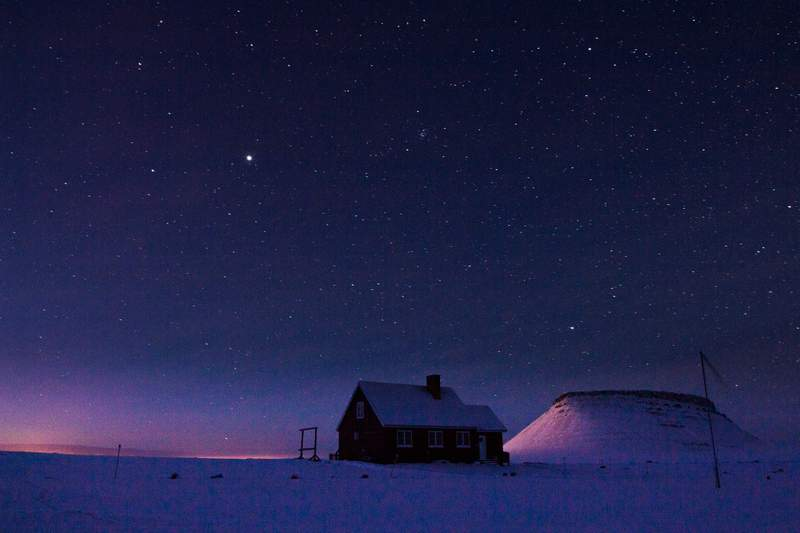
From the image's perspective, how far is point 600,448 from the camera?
96562 millimetres

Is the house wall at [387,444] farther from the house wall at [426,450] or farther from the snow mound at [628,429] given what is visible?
the snow mound at [628,429]

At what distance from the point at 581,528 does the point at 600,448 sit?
89.6 metres

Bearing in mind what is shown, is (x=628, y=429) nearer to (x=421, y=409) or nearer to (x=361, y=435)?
(x=421, y=409)

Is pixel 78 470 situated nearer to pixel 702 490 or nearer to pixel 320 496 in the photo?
pixel 320 496

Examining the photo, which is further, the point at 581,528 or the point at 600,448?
the point at 600,448

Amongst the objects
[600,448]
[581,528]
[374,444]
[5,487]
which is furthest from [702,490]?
[600,448]

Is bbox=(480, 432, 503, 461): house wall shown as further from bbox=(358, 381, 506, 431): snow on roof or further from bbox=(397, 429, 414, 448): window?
bbox=(397, 429, 414, 448): window

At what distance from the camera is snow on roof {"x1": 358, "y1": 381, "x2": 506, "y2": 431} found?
4691 centimetres

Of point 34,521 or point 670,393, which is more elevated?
point 670,393

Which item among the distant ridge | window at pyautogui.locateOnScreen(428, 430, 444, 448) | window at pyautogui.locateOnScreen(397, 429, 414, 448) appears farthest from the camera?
the distant ridge

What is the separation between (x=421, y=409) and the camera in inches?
1929

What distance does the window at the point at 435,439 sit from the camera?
47.2 m

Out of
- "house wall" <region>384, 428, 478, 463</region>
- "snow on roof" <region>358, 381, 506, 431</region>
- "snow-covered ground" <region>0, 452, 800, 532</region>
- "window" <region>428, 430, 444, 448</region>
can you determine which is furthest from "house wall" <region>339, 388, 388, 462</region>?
"snow-covered ground" <region>0, 452, 800, 532</region>

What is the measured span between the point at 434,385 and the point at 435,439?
602cm
